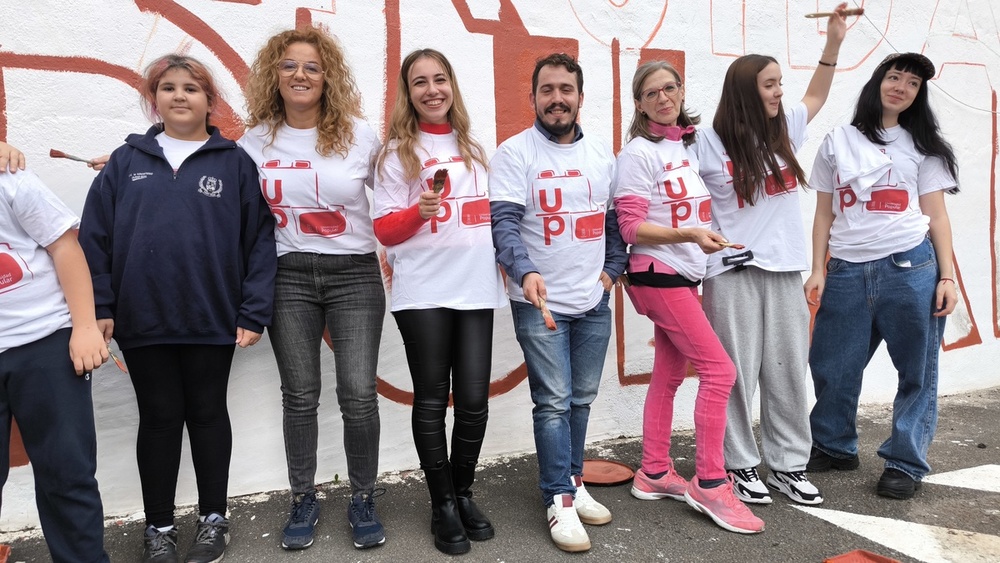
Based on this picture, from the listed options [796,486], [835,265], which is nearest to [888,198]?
[835,265]

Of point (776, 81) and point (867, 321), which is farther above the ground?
point (776, 81)

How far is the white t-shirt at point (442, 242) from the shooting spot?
252cm

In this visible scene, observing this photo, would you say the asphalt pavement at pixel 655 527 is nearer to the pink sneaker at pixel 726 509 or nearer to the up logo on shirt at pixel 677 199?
the pink sneaker at pixel 726 509

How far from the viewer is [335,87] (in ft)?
8.64

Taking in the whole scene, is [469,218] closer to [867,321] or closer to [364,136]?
[364,136]

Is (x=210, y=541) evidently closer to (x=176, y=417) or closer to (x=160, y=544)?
(x=160, y=544)

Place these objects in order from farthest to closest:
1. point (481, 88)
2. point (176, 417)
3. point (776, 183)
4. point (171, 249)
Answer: point (481, 88) < point (776, 183) < point (176, 417) < point (171, 249)

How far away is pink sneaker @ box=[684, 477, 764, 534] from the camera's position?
2670 mm

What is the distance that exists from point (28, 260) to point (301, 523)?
1248 mm

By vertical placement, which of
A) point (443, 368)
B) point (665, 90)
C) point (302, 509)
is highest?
point (665, 90)

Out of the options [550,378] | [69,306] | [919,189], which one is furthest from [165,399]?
[919,189]

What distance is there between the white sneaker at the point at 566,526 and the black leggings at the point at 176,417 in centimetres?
117

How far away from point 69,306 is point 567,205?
1638 mm

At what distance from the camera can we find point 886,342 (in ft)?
10.4
